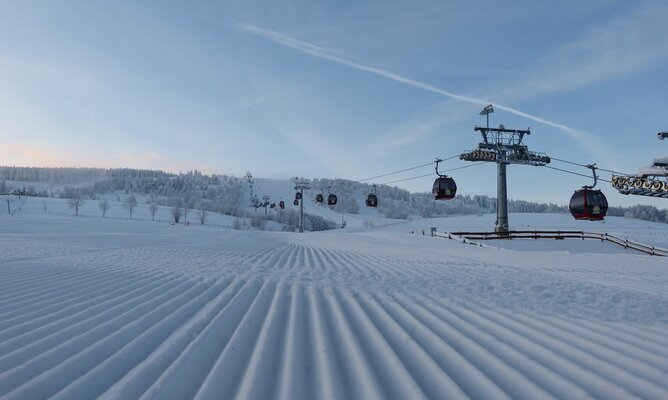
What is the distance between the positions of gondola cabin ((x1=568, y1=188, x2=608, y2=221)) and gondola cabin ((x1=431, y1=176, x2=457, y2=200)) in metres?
6.60

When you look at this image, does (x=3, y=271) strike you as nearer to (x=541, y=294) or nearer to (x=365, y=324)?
(x=365, y=324)

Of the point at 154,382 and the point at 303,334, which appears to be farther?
the point at 303,334

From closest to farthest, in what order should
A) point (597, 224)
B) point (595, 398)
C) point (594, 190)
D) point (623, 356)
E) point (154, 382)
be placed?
point (595, 398), point (154, 382), point (623, 356), point (594, 190), point (597, 224)

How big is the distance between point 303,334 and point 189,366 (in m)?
1.43

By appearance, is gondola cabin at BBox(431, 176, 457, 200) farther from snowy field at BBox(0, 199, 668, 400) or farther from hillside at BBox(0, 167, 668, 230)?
hillside at BBox(0, 167, 668, 230)

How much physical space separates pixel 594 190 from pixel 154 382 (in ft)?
64.1

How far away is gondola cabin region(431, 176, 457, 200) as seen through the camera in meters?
22.8

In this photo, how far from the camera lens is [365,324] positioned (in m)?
5.02

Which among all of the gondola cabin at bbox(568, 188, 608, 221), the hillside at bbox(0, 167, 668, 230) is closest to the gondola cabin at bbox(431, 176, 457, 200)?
the gondola cabin at bbox(568, 188, 608, 221)

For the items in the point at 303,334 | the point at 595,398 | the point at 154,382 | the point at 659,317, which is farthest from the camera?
the point at 659,317

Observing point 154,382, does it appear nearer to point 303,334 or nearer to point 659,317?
point 303,334

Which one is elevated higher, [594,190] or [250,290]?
[594,190]

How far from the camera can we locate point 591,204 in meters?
17.1

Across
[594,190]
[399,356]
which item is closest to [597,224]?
[594,190]
